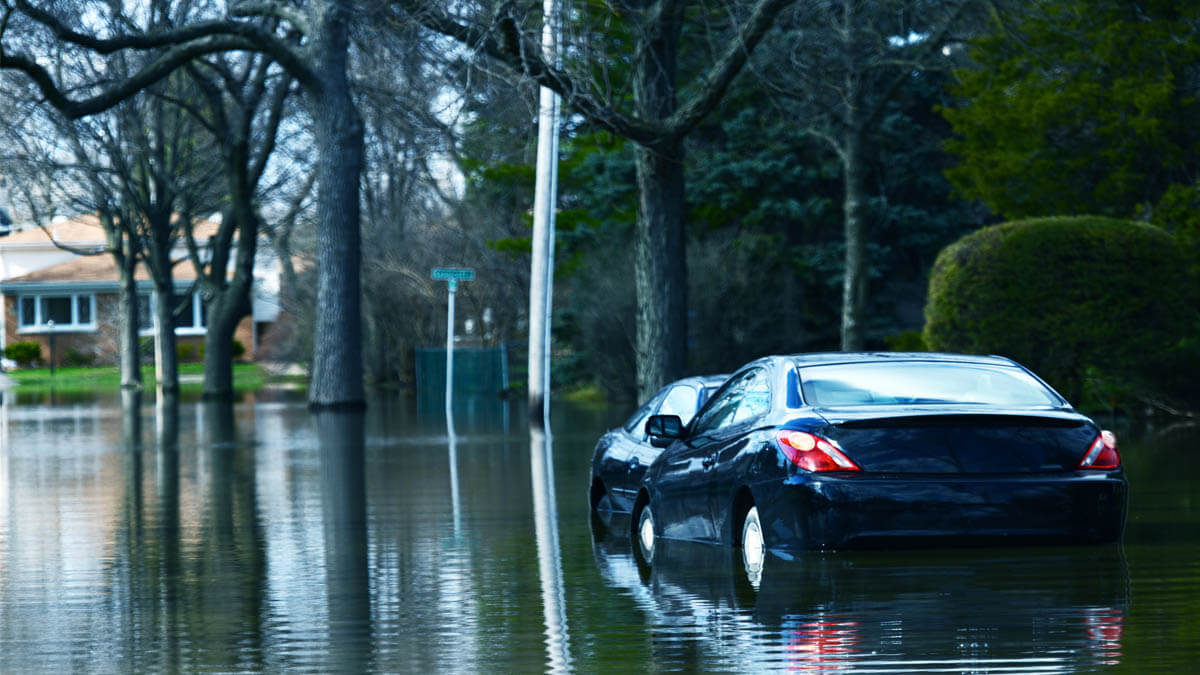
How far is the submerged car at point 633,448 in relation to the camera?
44.2 feet

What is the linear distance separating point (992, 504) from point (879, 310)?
Result: 106 feet

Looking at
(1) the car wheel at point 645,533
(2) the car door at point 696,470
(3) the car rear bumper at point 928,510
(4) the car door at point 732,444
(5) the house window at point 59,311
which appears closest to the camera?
(3) the car rear bumper at point 928,510

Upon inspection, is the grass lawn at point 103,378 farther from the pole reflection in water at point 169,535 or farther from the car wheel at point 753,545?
the car wheel at point 753,545

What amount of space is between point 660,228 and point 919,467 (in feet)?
49.5

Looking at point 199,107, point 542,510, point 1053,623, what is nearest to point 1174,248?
point 542,510

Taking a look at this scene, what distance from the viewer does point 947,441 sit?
9859mm

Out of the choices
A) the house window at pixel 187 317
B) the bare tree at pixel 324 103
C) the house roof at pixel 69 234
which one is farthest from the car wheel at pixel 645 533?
the house roof at pixel 69 234

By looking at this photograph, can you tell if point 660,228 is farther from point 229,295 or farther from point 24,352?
point 24,352

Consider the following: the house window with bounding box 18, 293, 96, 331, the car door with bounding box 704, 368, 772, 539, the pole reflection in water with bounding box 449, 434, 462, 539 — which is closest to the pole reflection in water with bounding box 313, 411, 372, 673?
the pole reflection in water with bounding box 449, 434, 462, 539

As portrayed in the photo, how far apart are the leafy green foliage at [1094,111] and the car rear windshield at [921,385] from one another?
18.3 meters

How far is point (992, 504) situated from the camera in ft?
32.2

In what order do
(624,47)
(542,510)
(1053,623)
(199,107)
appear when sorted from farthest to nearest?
(199,107)
(624,47)
(542,510)
(1053,623)

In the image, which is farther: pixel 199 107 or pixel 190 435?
pixel 199 107

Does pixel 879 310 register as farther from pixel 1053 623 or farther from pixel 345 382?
pixel 1053 623
